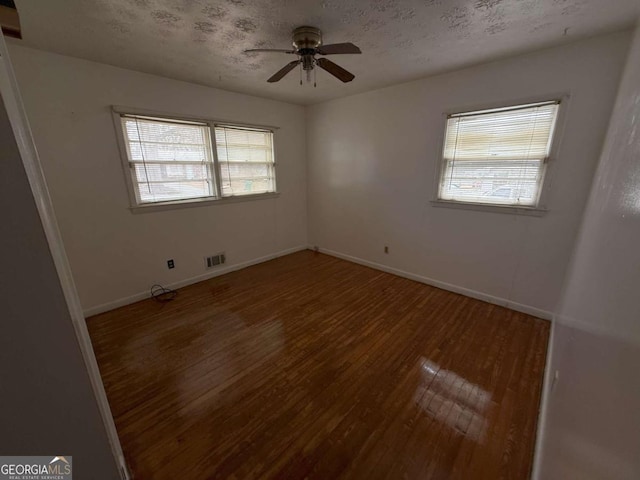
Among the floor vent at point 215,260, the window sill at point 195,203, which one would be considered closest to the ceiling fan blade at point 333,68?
the window sill at point 195,203

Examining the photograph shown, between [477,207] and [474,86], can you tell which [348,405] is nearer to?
[477,207]

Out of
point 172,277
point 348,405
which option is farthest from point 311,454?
point 172,277

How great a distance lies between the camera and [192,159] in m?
3.27

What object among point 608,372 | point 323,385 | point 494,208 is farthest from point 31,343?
point 494,208

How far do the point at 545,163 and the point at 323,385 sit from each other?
283 cm

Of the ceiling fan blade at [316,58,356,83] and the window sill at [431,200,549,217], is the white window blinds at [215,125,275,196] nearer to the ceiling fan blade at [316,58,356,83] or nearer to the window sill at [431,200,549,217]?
the ceiling fan blade at [316,58,356,83]

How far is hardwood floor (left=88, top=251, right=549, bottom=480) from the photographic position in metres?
1.37

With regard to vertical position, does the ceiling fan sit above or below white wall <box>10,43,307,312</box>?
above

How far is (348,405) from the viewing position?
5.47 feet

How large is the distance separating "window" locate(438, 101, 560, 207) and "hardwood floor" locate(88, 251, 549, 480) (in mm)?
1268

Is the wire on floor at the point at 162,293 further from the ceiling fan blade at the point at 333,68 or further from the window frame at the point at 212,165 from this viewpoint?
the ceiling fan blade at the point at 333,68

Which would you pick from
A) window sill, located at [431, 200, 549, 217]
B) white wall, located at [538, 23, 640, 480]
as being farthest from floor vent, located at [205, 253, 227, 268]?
white wall, located at [538, 23, 640, 480]

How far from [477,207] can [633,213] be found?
92.6 inches

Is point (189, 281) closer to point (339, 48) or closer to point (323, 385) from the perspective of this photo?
point (323, 385)
